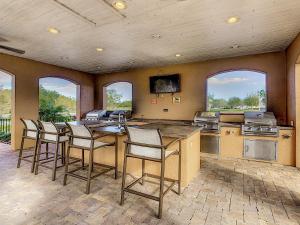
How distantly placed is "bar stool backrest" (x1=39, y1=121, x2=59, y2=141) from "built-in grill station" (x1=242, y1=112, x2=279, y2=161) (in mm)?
3978

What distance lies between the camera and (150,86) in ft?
20.3

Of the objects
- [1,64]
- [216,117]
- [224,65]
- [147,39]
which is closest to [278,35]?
[224,65]

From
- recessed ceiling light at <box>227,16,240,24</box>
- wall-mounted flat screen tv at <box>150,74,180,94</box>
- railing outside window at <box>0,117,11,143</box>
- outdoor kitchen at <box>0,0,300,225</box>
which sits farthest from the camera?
railing outside window at <box>0,117,11,143</box>

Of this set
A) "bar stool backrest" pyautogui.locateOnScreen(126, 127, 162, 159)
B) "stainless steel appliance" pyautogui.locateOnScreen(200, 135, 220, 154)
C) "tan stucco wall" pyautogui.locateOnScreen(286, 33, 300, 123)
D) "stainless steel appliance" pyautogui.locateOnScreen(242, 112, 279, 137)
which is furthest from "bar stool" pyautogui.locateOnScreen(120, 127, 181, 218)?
"tan stucco wall" pyautogui.locateOnScreen(286, 33, 300, 123)

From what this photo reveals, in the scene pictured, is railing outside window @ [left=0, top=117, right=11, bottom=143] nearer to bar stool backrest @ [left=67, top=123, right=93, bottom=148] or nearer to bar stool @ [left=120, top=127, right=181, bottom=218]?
bar stool backrest @ [left=67, top=123, right=93, bottom=148]

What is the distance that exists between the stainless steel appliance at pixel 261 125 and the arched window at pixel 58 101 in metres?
5.95

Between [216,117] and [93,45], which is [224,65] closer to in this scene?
[216,117]

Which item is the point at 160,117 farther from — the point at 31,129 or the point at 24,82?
the point at 24,82

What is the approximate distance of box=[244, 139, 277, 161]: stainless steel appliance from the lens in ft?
13.1

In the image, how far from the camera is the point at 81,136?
8.94 feet

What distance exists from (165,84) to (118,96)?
7.29 feet

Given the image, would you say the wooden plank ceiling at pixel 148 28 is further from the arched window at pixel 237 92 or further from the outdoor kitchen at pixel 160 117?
the arched window at pixel 237 92

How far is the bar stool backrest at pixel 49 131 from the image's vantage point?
123 inches

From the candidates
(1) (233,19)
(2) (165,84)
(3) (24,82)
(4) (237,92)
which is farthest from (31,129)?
(4) (237,92)
